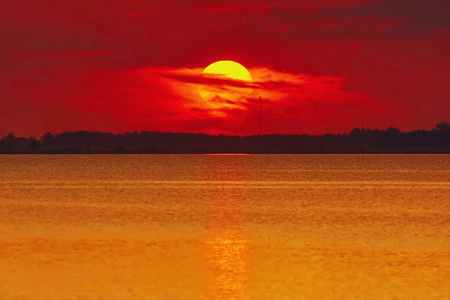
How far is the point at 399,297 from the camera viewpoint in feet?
48.3

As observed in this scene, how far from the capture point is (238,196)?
166 feet

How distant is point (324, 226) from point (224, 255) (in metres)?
9.66

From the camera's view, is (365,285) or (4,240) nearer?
(365,285)

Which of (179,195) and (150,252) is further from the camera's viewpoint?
(179,195)

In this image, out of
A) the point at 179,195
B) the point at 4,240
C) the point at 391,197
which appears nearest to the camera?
the point at 4,240

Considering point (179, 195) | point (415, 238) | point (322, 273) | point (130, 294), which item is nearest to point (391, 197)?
point (179, 195)

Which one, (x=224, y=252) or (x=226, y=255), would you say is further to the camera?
(x=224, y=252)

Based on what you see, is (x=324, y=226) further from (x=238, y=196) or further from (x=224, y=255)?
(x=238, y=196)

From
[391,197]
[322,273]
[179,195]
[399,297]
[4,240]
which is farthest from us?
[179,195]

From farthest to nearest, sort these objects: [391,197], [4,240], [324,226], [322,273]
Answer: [391,197]
[324,226]
[4,240]
[322,273]

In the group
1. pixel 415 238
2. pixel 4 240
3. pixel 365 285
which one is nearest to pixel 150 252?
pixel 4 240

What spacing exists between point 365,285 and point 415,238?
9397mm

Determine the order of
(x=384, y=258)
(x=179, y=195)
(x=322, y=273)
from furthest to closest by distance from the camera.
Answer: (x=179, y=195) < (x=384, y=258) < (x=322, y=273)

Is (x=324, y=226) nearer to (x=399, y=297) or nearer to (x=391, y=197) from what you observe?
(x=399, y=297)
